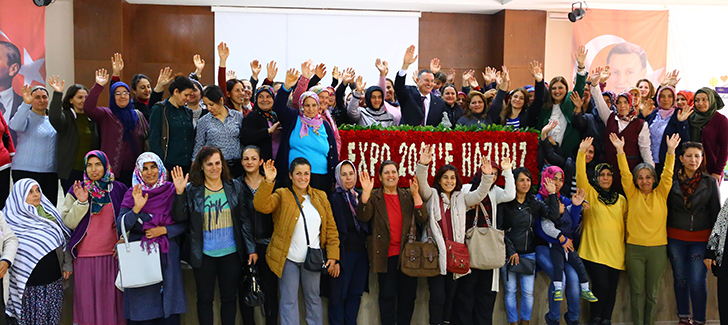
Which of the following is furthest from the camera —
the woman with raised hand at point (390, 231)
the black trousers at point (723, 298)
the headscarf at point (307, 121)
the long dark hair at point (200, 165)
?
the headscarf at point (307, 121)

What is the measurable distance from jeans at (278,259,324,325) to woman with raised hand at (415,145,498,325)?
944 mm

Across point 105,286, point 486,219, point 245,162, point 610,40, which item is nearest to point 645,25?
point 610,40

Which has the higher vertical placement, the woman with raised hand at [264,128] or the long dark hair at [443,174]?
the woman with raised hand at [264,128]


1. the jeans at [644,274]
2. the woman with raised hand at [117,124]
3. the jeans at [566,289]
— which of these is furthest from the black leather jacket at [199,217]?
the jeans at [644,274]

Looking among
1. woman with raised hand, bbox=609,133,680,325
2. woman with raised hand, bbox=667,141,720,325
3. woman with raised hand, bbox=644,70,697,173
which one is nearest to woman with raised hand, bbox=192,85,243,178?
woman with raised hand, bbox=609,133,680,325

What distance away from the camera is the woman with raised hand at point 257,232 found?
408 cm

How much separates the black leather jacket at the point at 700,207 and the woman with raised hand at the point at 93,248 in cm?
466

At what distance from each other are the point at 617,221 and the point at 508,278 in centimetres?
111

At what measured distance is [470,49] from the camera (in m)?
10.8

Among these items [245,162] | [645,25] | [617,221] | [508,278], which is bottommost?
[508,278]

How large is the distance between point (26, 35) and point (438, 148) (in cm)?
710

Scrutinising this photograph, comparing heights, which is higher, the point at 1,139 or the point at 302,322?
the point at 1,139

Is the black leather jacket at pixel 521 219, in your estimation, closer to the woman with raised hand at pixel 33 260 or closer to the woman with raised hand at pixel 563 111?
the woman with raised hand at pixel 563 111

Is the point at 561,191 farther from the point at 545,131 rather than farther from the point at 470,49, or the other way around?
the point at 470,49
